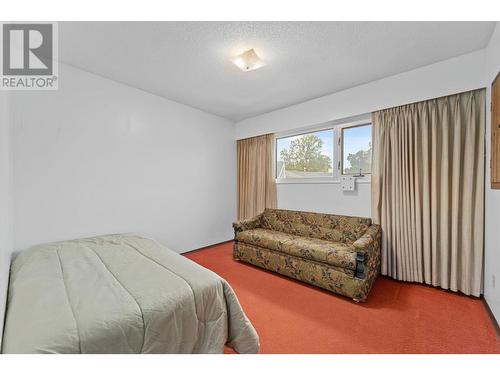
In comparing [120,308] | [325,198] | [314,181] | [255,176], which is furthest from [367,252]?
[255,176]

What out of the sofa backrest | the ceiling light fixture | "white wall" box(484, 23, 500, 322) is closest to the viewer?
"white wall" box(484, 23, 500, 322)

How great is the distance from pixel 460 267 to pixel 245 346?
236 centimetres

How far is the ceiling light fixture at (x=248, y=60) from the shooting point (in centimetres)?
203

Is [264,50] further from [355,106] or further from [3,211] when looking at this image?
[3,211]

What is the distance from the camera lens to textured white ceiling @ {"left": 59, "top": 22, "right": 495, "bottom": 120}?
1.72m

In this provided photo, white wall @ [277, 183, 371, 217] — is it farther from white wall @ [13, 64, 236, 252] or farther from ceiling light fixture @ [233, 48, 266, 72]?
ceiling light fixture @ [233, 48, 266, 72]


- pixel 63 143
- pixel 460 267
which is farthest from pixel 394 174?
pixel 63 143

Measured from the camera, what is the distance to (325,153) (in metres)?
3.28

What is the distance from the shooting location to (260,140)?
393cm

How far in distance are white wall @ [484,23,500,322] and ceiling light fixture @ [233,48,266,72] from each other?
1.94 metres

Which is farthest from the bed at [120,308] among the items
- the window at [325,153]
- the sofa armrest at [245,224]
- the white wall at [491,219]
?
the window at [325,153]

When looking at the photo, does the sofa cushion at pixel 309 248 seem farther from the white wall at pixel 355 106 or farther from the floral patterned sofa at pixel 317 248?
the white wall at pixel 355 106

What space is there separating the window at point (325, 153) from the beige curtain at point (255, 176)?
19 centimetres

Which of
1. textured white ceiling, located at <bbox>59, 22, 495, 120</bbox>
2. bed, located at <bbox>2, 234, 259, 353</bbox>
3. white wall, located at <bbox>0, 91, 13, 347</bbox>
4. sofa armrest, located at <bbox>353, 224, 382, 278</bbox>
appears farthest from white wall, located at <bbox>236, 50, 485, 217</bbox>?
white wall, located at <bbox>0, 91, 13, 347</bbox>
